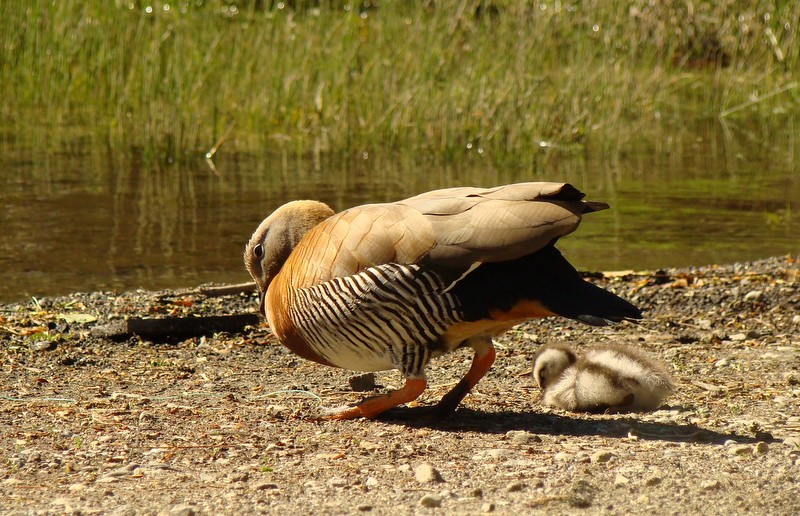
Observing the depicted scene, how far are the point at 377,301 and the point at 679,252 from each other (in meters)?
6.35

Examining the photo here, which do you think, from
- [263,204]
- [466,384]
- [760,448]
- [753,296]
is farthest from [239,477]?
[263,204]

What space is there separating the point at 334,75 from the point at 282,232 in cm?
929

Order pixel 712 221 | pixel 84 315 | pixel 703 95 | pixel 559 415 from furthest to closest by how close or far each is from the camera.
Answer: pixel 703 95, pixel 712 221, pixel 84 315, pixel 559 415

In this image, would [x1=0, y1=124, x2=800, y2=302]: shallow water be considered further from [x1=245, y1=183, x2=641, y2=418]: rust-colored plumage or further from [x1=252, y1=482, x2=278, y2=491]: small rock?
[x1=252, y1=482, x2=278, y2=491]: small rock

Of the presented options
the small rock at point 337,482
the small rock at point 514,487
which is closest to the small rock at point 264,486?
the small rock at point 337,482

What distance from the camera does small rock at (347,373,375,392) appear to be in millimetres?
5891

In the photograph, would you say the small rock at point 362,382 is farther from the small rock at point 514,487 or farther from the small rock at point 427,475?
the small rock at point 514,487

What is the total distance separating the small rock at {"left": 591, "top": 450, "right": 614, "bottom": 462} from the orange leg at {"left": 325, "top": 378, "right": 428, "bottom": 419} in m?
0.95

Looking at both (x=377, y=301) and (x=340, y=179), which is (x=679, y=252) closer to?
(x=340, y=179)

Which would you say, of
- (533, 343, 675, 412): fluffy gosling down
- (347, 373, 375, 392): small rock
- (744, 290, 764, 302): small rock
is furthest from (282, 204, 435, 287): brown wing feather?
(744, 290, 764, 302): small rock

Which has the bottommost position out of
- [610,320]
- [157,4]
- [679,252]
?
[679,252]

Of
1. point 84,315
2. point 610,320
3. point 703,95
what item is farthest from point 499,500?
point 703,95

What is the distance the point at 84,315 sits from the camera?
743 centimetres

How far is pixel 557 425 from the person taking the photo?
202 inches
